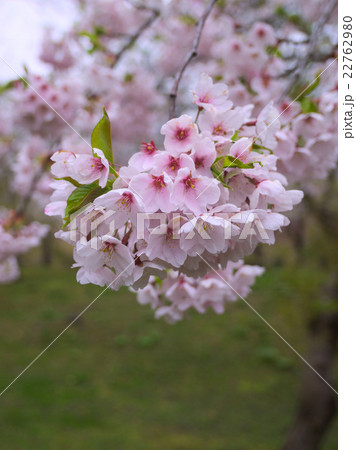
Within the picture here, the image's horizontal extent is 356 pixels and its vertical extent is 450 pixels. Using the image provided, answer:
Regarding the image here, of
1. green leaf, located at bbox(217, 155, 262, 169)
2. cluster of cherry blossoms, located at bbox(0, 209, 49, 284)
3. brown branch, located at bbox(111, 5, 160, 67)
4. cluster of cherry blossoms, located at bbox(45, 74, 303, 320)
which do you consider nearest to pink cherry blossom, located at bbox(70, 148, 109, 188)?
cluster of cherry blossoms, located at bbox(45, 74, 303, 320)

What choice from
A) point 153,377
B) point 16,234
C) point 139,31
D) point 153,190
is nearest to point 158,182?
point 153,190

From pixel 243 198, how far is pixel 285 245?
785cm

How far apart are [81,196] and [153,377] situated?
14.6 ft

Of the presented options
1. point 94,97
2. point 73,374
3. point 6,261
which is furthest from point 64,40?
point 73,374

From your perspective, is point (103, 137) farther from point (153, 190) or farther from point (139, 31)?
point (139, 31)

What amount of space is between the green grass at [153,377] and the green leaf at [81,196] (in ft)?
10.5

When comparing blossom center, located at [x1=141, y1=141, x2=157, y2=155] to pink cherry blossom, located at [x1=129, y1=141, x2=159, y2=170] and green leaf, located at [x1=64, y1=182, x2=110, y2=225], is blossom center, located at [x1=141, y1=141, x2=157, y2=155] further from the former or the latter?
green leaf, located at [x1=64, y1=182, x2=110, y2=225]

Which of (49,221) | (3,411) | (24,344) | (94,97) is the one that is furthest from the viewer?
(49,221)

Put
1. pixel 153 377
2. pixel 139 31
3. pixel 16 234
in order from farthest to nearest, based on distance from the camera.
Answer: pixel 153 377 → pixel 16 234 → pixel 139 31

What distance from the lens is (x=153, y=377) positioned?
15.9 feet

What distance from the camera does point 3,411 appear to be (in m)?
4.02

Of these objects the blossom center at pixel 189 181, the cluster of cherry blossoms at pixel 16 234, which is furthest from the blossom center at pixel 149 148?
the cluster of cherry blossoms at pixel 16 234

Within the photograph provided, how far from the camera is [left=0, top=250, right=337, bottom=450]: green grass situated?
3715mm
